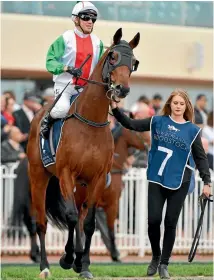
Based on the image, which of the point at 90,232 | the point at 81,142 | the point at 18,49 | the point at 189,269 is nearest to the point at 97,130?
the point at 81,142

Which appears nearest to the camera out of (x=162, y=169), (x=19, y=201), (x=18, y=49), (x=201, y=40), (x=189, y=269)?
(x=162, y=169)

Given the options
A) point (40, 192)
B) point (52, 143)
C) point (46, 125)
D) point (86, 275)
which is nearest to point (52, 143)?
point (52, 143)

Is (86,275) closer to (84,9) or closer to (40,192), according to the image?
(40,192)

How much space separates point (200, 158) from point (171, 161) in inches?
13.2

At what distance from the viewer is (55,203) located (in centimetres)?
1300

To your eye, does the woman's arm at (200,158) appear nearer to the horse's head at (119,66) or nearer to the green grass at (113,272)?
the horse's head at (119,66)

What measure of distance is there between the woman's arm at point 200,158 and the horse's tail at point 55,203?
7.63 ft

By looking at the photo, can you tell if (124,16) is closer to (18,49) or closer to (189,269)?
(18,49)

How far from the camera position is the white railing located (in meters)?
16.9

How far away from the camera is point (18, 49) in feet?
70.5

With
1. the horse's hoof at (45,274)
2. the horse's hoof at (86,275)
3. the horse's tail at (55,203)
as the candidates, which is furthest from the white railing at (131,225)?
the horse's hoof at (86,275)

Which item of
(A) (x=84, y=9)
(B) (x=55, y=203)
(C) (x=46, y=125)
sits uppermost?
(A) (x=84, y=9)

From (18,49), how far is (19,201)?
5.97m

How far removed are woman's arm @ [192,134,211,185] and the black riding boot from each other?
1621mm
